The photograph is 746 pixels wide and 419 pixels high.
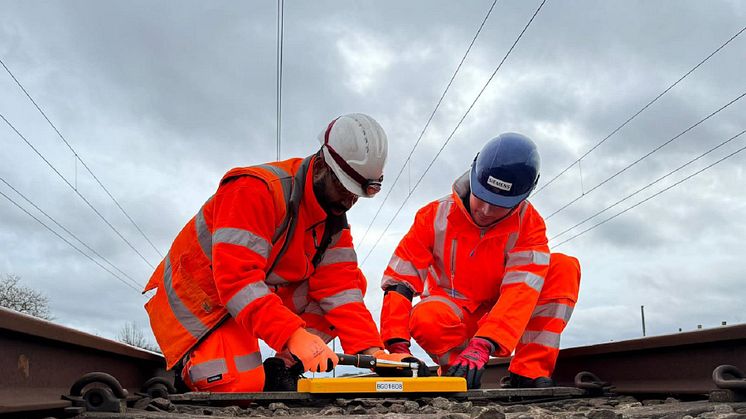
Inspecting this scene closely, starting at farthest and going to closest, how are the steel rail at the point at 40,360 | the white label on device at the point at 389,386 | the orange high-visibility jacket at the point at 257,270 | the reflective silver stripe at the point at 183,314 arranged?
the reflective silver stripe at the point at 183,314 → the orange high-visibility jacket at the point at 257,270 → the white label on device at the point at 389,386 → the steel rail at the point at 40,360

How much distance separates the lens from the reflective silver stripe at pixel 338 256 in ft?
14.6

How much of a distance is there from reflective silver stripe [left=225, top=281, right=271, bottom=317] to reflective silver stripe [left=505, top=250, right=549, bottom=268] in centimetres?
172

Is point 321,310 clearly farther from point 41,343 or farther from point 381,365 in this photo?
point 41,343

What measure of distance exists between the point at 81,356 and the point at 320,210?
1.50m

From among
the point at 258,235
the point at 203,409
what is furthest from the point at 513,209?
the point at 203,409

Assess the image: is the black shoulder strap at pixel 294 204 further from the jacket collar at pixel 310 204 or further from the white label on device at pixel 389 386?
the white label on device at pixel 389 386

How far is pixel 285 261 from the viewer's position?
418cm

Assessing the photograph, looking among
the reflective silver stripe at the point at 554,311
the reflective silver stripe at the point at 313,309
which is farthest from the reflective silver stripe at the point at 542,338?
the reflective silver stripe at the point at 313,309

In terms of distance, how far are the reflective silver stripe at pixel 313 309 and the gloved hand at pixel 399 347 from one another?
1.87ft

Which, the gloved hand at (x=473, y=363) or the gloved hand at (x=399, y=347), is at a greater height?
the gloved hand at (x=399, y=347)

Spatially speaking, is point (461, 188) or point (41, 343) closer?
point (41, 343)

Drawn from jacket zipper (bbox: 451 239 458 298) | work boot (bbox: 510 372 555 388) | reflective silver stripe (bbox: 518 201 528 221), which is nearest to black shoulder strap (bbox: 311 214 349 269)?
jacket zipper (bbox: 451 239 458 298)

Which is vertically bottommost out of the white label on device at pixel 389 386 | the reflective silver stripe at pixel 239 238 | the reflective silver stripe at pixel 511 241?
the white label on device at pixel 389 386

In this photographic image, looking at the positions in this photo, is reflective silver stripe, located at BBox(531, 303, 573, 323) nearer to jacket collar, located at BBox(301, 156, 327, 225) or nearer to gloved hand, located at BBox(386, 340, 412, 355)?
gloved hand, located at BBox(386, 340, 412, 355)
